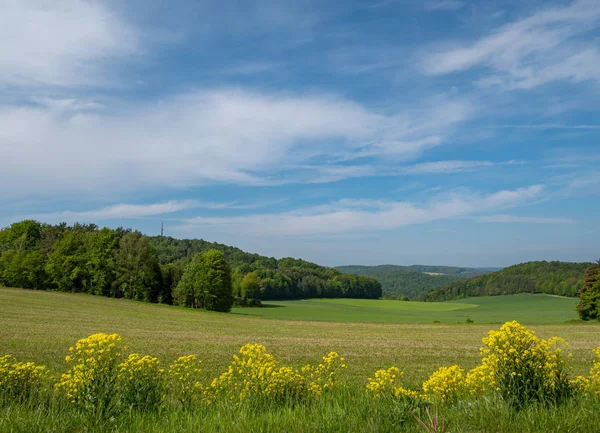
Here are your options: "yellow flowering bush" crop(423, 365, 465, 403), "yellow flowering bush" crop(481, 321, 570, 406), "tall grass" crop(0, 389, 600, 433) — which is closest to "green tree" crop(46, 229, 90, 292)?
"tall grass" crop(0, 389, 600, 433)

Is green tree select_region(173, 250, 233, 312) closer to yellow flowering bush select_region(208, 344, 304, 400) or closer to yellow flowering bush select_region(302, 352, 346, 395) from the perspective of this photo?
yellow flowering bush select_region(302, 352, 346, 395)

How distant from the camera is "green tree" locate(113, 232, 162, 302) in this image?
72188mm

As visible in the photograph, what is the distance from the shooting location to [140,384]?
6633mm

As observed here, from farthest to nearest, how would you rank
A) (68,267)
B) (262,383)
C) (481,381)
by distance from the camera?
1. (68,267)
2. (481,381)
3. (262,383)

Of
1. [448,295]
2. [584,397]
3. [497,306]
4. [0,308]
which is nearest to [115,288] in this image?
[0,308]

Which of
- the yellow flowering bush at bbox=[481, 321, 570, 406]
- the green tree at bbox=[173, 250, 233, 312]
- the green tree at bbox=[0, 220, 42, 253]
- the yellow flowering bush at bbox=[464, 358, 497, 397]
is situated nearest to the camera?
the yellow flowering bush at bbox=[481, 321, 570, 406]

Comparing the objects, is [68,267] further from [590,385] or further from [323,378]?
[590,385]

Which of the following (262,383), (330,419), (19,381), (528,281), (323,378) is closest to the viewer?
(330,419)

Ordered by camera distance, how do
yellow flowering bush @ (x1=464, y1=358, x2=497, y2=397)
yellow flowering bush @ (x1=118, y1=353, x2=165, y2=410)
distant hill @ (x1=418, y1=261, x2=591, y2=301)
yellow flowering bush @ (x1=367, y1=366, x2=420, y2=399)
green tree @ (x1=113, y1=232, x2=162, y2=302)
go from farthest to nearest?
distant hill @ (x1=418, y1=261, x2=591, y2=301) < green tree @ (x1=113, y1=232, x2=162, y2=302) < yellow flowering bush @ (x1=464, y1=358, x2=497, y2=397) < yellow flowering bush @ (x1=367, y1=366, x2=420, y2=399) < yellow flowering bush @ (x1=118, y1=353, x2=165, y2=410)

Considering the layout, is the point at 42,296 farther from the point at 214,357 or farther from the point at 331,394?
the point at 331,394

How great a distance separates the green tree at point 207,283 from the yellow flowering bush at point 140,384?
211ft

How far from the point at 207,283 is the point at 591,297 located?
56.7m

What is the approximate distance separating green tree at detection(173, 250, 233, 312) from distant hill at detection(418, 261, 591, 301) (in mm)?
89891

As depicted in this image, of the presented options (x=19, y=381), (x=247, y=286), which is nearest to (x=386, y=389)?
(x=19, y=381)
